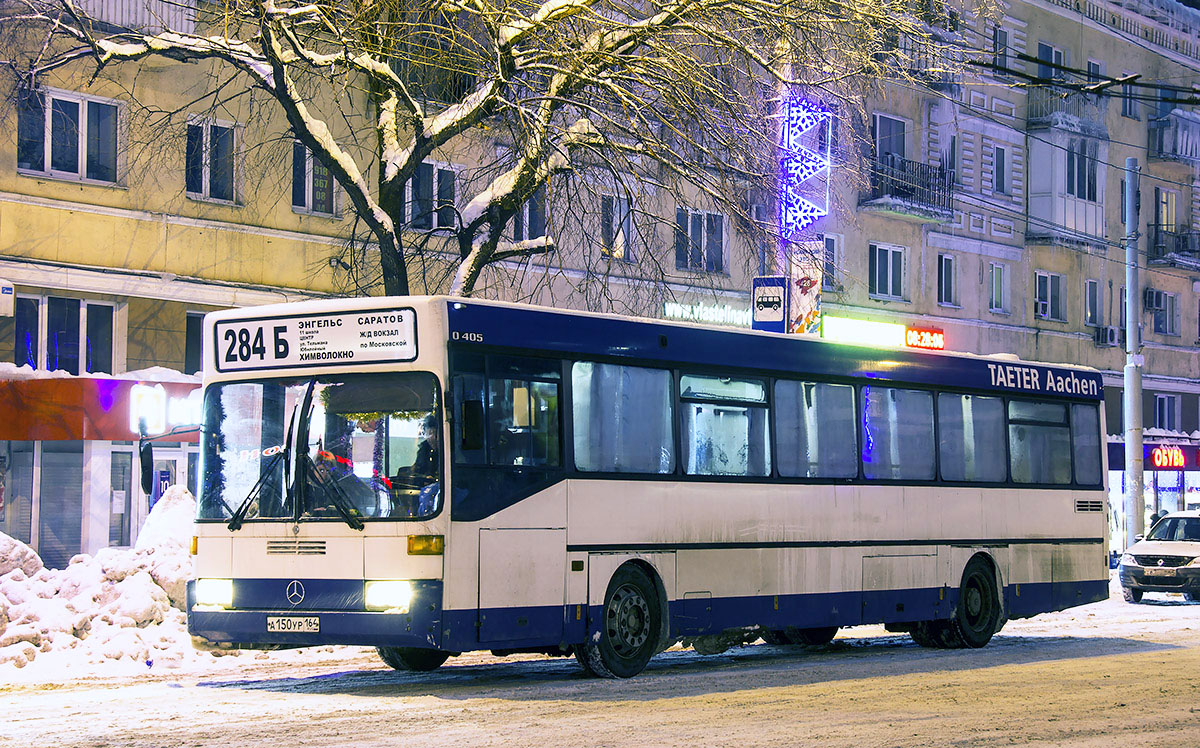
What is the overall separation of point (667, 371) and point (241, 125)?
1313 centimetres

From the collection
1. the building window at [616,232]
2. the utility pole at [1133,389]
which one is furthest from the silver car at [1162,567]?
the building window at [616,232]

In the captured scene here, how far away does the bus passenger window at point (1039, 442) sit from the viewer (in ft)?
64.2

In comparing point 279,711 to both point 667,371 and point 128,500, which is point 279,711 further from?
point 128,500

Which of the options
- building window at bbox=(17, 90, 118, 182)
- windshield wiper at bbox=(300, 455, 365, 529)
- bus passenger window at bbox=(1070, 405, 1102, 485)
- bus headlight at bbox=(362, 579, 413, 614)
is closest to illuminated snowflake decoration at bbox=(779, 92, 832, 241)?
bus passenger window at bbox=(1070, 405, 1102, 485)

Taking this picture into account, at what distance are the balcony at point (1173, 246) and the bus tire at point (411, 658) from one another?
39.3 meters

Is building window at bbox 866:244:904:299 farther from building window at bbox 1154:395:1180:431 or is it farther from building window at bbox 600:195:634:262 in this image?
building window at bbox 600:195:634:262

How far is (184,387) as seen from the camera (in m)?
25.2

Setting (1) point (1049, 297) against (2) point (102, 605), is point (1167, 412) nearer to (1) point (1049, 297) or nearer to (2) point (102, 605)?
(1) point (1049, 297)

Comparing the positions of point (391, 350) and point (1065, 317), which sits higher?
point (1065, 317)

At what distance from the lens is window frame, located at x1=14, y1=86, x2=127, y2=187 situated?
78.3ft

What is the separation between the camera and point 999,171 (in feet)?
145

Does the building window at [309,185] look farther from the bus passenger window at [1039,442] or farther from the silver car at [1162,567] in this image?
the silver car at [1162,567]

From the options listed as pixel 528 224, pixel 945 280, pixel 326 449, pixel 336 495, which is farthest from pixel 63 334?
pixel 945 280

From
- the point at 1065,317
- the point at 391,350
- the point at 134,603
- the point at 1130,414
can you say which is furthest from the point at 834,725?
the point at 1065,317
